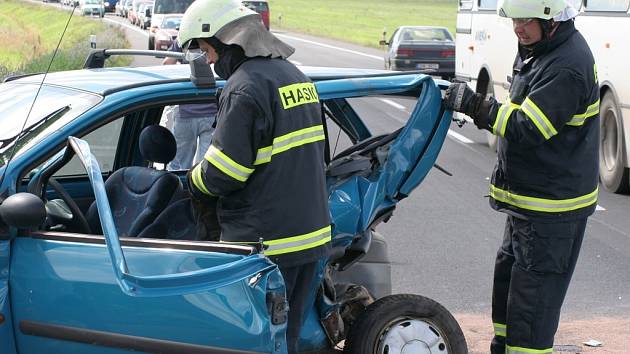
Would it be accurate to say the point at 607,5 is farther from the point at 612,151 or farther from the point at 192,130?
the point at 192,130

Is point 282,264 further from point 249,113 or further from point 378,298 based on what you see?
point 378,298

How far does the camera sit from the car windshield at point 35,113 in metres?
4.49

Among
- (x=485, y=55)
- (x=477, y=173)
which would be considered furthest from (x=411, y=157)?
(x=485, y=55)

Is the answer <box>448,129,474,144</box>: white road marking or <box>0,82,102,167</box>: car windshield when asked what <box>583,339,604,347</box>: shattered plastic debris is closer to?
<box>0,82,102,167</box>: car windshield

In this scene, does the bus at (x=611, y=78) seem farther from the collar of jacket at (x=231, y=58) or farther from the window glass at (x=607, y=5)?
the collar of jacket at (x=231, y=58)

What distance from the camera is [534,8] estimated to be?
4.85 meters

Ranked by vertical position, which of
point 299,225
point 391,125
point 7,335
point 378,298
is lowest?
point 391,125

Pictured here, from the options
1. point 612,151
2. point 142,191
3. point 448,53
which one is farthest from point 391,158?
point 448,53

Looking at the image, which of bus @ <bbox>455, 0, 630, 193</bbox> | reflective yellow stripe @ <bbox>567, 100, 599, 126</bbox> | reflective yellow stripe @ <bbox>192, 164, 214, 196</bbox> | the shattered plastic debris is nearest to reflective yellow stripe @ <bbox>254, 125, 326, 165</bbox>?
reflective yellow stripe @ <bbox>192, 164, 214, 196</bbox>

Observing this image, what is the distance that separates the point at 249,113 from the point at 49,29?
49.8 meters

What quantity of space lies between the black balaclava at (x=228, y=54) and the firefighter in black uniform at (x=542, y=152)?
3.96 ft

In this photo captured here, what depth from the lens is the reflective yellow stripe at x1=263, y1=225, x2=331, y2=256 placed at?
168 inches

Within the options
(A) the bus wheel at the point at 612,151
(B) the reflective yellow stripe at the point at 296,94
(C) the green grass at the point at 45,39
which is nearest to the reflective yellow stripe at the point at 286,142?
(B) the reflective yellow stripe at the point at 296,94

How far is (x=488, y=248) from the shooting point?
8.93 m
